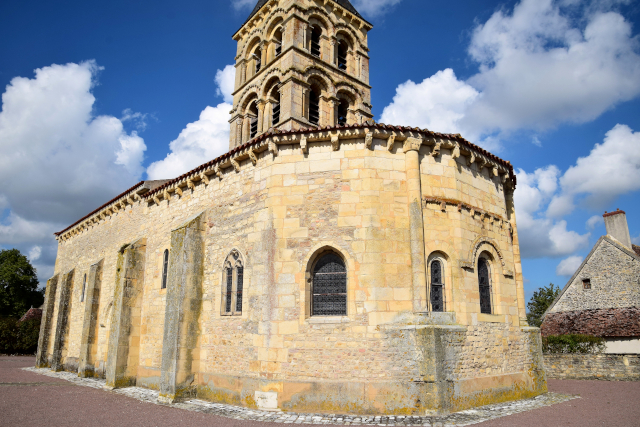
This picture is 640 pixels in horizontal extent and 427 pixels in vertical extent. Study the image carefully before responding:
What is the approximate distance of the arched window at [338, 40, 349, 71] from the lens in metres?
20.5

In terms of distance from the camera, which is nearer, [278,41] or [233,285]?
[233,285]

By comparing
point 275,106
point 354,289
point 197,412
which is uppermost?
point 275,106

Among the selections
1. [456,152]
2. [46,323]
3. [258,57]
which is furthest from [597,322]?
[46,323]

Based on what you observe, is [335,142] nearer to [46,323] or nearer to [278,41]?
[278,41]

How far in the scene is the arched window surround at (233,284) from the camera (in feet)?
36.0

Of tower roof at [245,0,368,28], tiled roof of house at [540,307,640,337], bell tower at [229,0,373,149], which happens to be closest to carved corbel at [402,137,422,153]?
bell tower at [229,0,373,149]

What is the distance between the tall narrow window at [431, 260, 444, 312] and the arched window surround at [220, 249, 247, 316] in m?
4.70

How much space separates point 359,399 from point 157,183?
11.9 meters

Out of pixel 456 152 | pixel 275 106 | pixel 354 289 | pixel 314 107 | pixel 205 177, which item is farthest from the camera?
pixel 275 106

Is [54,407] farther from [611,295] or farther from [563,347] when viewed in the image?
[611,295]

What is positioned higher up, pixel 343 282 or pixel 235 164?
pixel 235 164

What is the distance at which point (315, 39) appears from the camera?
1998 centimetres

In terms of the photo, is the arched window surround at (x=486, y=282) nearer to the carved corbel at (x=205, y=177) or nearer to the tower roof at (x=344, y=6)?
the carved corbel at (x=205, y=177)

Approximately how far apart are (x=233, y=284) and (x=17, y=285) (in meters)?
36.3
